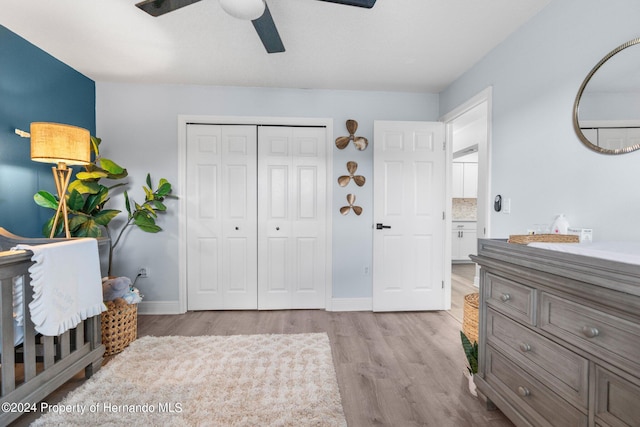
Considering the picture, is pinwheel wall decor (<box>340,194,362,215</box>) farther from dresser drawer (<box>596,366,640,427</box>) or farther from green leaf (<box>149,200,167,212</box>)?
dresser drawer (<box>596,366,640,427</box>)

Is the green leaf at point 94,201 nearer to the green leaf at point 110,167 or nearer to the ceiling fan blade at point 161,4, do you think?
the green leaf at point 110,167

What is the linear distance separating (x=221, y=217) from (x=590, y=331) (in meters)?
3.07

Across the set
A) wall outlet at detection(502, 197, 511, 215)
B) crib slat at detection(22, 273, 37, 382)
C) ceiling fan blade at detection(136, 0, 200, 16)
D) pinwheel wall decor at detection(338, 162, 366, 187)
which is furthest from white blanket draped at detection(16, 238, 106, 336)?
wall outlet at detection(502, 197, 511, 215)

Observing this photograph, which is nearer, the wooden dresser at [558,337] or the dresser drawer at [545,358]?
the wooden dresser at [558,337]

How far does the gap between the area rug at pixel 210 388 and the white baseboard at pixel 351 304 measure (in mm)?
798

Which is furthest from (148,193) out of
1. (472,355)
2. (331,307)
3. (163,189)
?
(472,355)

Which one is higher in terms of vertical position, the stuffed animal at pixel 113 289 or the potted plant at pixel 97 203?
the potted plant at pixel 97 203

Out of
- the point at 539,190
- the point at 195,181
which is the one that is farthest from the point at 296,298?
the point at 539,190

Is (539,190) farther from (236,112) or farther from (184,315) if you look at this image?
(184,315)

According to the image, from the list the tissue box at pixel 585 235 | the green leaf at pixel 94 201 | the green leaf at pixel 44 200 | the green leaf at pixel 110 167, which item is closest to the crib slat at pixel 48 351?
the green leaf at pixel 44 200

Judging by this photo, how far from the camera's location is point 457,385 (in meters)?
1.90

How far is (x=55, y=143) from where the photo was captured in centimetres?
190

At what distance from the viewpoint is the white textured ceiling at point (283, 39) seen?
1.90 m

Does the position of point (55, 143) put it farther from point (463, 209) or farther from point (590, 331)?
point (463, 209)
